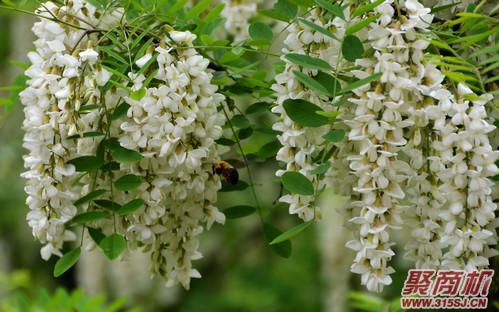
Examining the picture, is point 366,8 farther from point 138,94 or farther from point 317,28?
point 138,94

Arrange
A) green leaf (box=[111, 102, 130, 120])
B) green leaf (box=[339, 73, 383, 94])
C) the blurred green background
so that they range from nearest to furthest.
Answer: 1. green leaf (box=[339, 73, 383, 94])
2. green leaf (box=[111, 102, 130, 120])
3. the blurred green background

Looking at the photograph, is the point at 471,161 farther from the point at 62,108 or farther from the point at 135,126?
the point at 62,108

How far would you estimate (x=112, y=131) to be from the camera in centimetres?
179

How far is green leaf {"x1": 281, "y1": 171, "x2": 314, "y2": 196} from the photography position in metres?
1.67

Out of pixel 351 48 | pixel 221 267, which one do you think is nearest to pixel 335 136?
pixel 351 48

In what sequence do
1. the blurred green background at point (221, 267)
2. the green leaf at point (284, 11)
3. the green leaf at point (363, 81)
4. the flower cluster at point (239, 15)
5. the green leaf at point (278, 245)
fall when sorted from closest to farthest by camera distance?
the green leaf at point (363, 81) < the green leaf at point (284, 11) < the green leaf at point (278, 245) < the flower cluster at point (239, 15) < the blurred green background at point (221, 267)

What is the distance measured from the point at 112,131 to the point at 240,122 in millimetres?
366

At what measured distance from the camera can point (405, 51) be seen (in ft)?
5.06

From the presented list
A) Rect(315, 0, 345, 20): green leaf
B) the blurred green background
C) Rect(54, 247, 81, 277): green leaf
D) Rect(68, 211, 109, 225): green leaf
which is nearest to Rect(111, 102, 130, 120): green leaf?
Rect(68, 211, 109, 225): green leaf

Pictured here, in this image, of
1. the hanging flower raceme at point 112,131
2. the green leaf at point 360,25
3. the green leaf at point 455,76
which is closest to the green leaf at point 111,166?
the hanging flower raceme at point 112,131

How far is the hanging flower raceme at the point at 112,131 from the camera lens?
5.48 ft

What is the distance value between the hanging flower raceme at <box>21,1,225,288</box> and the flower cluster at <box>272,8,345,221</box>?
157 mm

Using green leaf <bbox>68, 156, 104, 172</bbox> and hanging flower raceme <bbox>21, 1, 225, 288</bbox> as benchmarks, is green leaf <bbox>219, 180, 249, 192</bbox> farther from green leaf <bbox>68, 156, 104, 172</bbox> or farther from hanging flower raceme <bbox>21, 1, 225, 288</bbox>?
green leaf <bbox>68, 156, 104, 172</bbox>

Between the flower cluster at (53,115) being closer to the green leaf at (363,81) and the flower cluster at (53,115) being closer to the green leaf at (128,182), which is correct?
the green leaf at (128,182)
